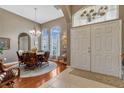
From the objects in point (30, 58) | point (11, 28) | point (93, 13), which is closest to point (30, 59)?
point (30, 58)

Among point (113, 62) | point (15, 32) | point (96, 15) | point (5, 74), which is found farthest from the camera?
point (15, 32)

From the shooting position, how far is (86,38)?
5.96 meters

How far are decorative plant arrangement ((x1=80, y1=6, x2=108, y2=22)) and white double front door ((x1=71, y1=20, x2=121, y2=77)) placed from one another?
1.61 feet

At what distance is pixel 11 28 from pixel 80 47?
4.87 metres

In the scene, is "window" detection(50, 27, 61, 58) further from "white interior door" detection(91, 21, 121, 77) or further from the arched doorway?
"white interior door" detection(91, 21, 121, 77)

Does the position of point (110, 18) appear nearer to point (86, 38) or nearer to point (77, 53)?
point (86, 38)

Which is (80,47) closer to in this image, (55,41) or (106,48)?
(106,48)

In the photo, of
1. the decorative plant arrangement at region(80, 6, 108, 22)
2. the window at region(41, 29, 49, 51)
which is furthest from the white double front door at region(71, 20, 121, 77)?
the window at region(41, 29, 49, 51)

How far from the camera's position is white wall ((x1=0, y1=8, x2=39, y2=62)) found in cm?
790

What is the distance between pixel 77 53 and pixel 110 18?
2.22 metres

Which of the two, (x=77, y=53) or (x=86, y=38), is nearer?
(x=86, y=38)

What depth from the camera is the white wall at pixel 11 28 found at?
7.90 metres

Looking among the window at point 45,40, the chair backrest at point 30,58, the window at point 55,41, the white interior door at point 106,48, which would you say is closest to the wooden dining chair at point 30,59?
the chair backrest at point 30,58

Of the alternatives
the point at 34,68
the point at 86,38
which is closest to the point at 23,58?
the point at 34,68
